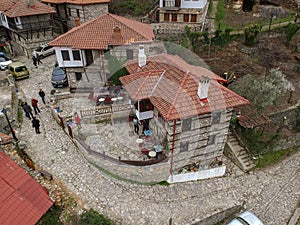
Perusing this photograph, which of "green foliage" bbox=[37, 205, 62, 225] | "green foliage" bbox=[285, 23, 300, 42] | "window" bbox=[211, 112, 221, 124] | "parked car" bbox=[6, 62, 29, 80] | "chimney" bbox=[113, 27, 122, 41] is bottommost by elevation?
"green foliage" bbox=[37, 205, 62, 225]

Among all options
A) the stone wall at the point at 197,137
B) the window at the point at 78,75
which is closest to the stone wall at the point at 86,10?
the window at the point at 78,75

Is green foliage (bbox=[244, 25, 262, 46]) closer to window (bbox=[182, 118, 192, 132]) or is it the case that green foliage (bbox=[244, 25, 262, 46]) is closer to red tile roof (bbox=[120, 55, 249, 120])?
red tile roof (bbox=[120, 55, 249, 120])

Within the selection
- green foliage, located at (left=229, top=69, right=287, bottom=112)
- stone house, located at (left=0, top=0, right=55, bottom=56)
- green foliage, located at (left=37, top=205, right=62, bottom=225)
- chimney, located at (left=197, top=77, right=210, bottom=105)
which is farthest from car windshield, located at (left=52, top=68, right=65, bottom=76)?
green foliage, located at (left=229, top=69, right=287, bottom=112)

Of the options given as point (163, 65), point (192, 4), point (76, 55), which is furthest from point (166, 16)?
point (163, 65)

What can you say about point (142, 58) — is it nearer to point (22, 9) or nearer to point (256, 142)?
point (256, 142)

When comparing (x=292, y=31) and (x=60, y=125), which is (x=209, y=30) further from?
(x=60, y=125)

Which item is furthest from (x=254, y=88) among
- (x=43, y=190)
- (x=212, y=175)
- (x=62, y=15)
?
(x=62, y=15)

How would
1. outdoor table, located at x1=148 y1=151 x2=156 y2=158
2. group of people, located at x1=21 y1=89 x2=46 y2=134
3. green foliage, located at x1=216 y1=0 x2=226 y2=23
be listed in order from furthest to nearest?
green foliage, located at x1=216 y1=0 x2=226 y2=23, group of people, located at x1=21 y1=89 x2=46 y2=134, outdoor table, located at x1=148 y1=151 x2=156 y2=158

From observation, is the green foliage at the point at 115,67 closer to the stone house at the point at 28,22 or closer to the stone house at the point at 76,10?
the stone house at the point at 76,10
